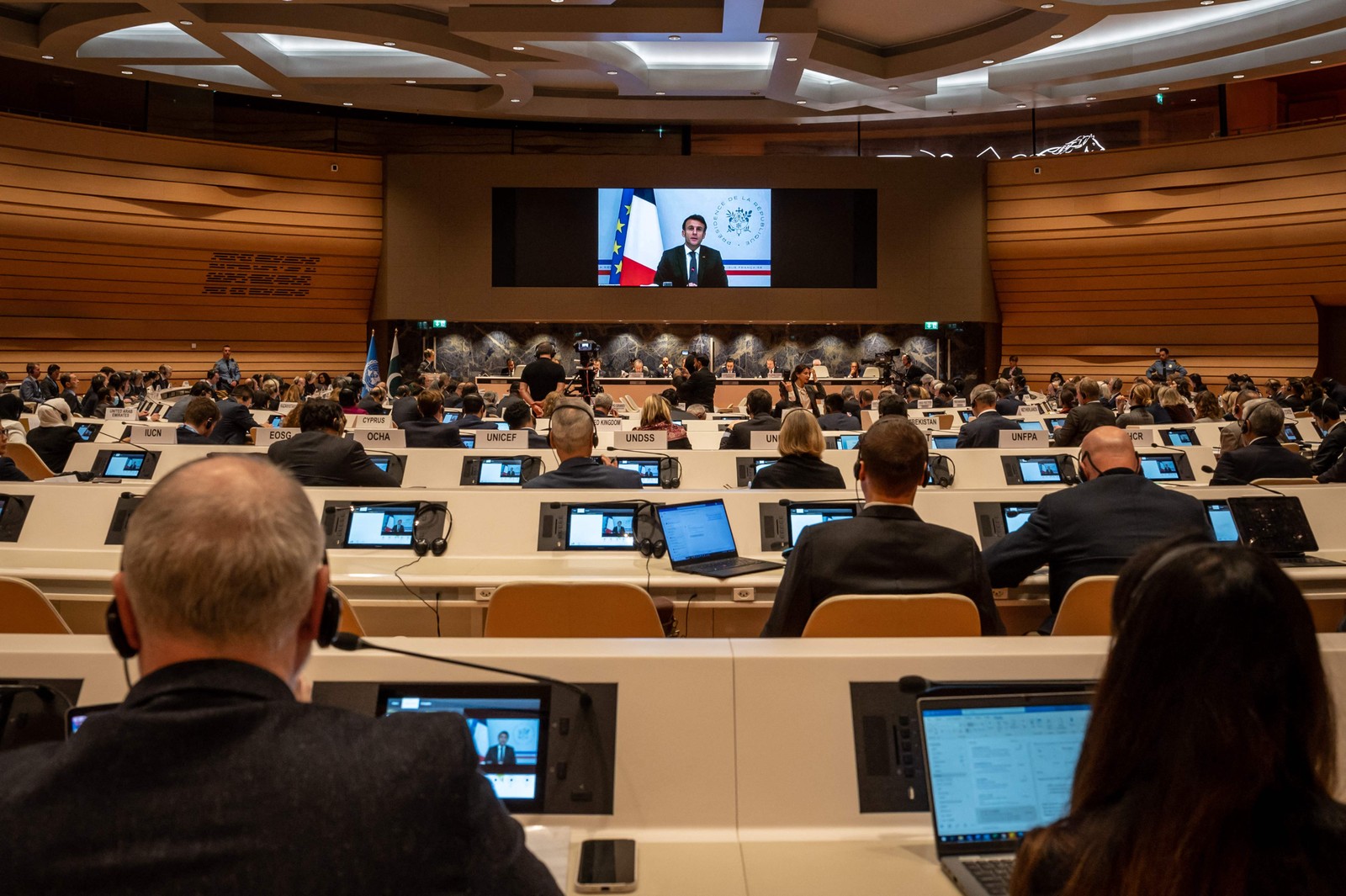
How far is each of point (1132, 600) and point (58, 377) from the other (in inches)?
701

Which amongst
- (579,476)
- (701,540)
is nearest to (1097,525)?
(701,540)

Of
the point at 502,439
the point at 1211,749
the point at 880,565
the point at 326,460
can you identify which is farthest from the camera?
the point at 502,439

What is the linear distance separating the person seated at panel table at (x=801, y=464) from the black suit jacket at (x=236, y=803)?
14.7ft

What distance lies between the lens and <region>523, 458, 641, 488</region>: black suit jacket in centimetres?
503

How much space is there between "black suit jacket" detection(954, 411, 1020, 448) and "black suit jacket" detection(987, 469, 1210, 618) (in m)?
4.32

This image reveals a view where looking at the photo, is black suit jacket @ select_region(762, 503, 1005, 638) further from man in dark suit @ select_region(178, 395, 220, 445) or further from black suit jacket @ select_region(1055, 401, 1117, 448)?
man in dark suit @ select_region(178, 395, 220, 445)

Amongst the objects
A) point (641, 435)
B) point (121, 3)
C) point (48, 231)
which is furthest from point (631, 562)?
point (48, 231)

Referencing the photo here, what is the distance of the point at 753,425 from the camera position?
25.7ft

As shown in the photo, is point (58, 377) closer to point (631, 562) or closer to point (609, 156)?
point (609, 156)

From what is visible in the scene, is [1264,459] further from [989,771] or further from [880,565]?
[989,771]

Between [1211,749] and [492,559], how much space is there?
3.87 meters

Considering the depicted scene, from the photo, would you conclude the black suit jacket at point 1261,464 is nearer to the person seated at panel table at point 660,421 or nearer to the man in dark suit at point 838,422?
the man in dark suit at point 838,422

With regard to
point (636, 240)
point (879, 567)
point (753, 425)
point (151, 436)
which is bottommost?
point (879, 567)

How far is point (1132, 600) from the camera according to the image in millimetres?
1214
